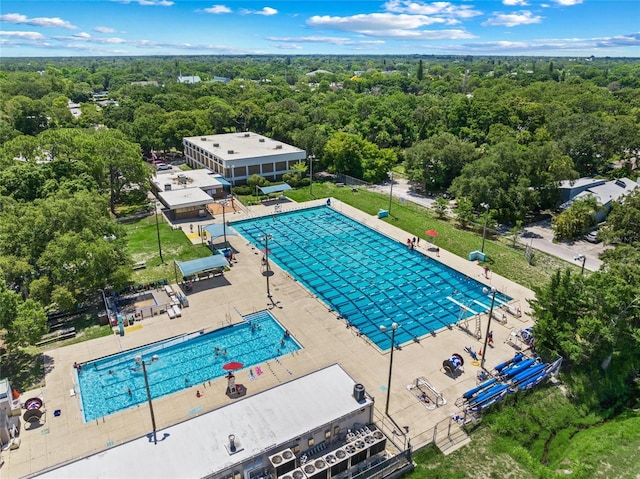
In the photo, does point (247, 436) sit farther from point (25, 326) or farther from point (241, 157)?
point (241, 157)

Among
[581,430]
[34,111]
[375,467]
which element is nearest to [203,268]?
[375,467]

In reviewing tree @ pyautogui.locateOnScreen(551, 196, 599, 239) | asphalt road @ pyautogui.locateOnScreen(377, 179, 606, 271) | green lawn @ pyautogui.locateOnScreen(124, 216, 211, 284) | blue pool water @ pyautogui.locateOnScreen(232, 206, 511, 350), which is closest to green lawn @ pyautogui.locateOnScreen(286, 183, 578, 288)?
asphalt road @ pyautogui.locateOnScreen(377, 179, 606, 271)

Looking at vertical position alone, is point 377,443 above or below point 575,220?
below

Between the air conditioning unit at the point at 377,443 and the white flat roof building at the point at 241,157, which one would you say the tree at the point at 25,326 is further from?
the white flat roof building at the point at 241,157

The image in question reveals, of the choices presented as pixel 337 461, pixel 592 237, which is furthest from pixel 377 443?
pixel 592 237

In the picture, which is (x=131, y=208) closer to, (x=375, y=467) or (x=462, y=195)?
(x=462, y=195)

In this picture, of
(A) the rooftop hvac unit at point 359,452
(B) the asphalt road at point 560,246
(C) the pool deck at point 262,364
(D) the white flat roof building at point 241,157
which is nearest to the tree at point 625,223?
(B) the asphalt road at point 560,246

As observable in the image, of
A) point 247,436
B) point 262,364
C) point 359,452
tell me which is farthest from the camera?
point 262,364
